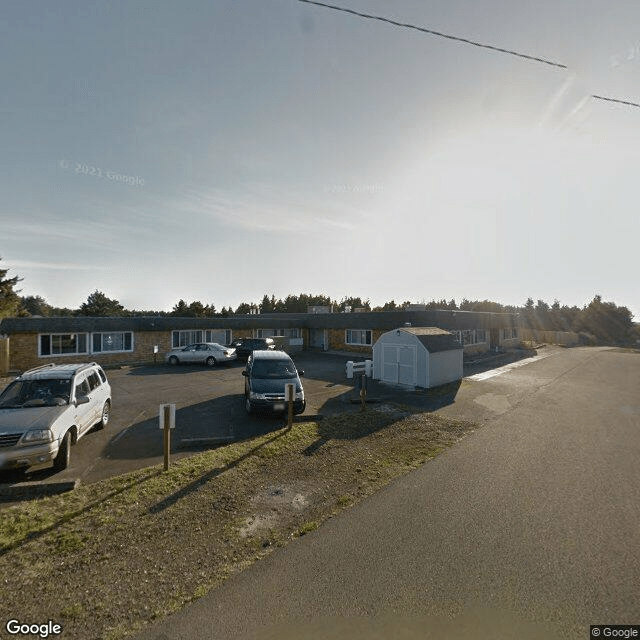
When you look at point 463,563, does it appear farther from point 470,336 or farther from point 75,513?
point 470,336

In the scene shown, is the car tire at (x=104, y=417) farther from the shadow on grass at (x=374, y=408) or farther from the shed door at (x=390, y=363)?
the shed door at (x=390, y=363)

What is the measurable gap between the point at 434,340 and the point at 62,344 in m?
23.7

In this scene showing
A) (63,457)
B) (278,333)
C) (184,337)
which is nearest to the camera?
(63,457)

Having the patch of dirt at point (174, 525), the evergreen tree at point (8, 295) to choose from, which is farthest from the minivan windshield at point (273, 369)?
the evergreen tree at point (8, 295)

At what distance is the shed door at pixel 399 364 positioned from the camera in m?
17.3

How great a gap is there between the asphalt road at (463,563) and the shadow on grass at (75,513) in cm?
291

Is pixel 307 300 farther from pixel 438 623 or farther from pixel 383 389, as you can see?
pixel 438 623

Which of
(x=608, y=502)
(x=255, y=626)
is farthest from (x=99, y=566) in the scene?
(x=608, y=502)

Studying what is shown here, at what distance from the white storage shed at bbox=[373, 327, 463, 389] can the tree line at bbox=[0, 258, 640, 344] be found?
18.9m

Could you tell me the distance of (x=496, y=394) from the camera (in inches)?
622

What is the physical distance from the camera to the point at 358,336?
3141cm

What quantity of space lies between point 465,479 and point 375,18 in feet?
29.9

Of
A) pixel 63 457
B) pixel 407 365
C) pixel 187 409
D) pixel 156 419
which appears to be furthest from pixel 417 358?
pixel 63 457

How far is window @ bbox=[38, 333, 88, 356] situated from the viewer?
74.1 ft
